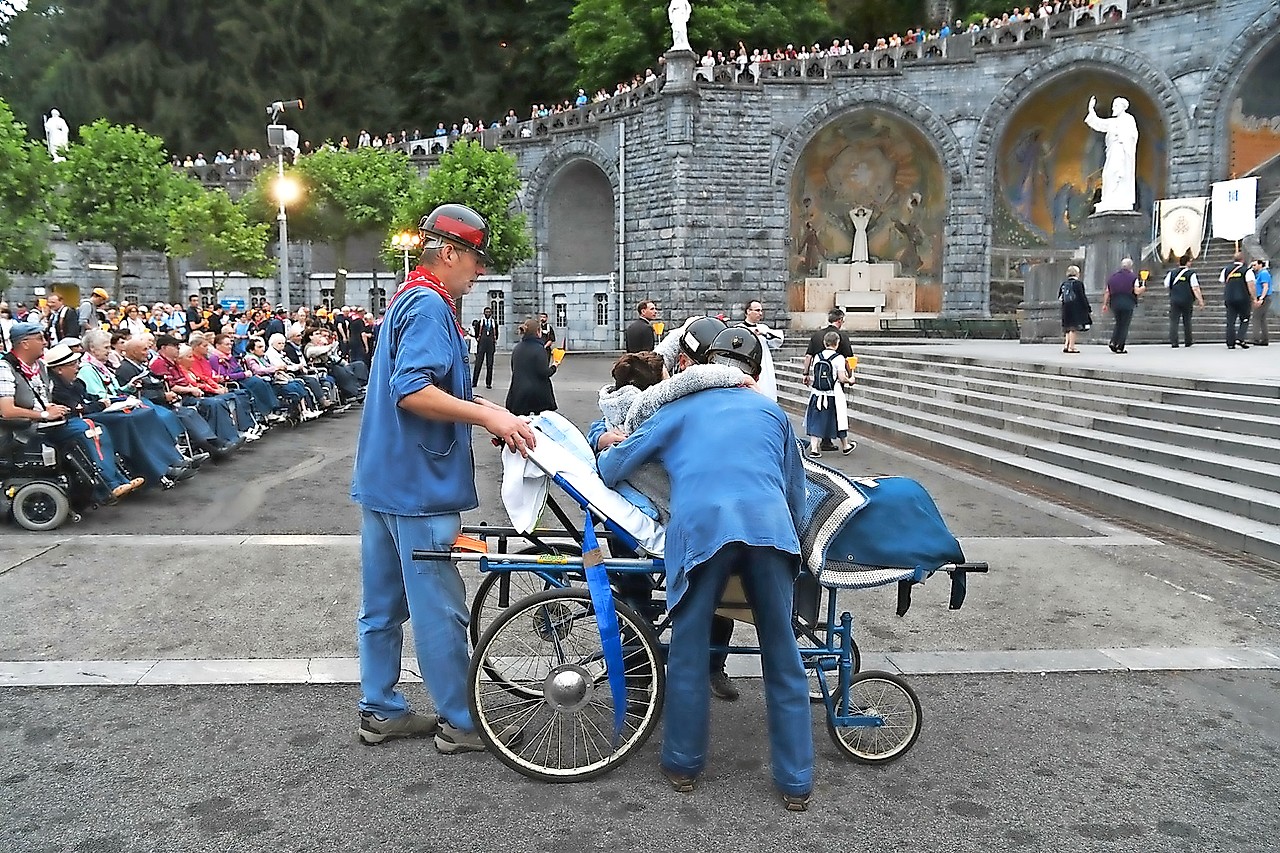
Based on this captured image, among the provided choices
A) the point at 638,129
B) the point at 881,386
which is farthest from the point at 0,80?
the point at 881,386

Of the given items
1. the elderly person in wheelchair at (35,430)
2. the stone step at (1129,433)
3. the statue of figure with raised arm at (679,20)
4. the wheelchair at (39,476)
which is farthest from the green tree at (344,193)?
the wheelchair at (39,476)

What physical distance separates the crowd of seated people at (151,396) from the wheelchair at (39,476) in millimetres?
77

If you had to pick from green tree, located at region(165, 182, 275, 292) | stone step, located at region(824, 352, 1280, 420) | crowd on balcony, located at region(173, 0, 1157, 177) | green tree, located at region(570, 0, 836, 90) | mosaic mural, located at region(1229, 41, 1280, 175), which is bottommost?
stone step, located at region(824, 352, 1280, 420)

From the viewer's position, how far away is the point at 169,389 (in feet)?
36.9

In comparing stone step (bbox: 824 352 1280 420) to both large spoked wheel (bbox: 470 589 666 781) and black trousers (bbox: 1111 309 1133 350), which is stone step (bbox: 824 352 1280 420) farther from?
large spoked wheel (bbox: 470 589 666 781)

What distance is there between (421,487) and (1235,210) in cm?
2684

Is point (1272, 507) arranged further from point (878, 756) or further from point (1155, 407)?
point (878, 756)

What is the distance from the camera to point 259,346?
16.1 meters

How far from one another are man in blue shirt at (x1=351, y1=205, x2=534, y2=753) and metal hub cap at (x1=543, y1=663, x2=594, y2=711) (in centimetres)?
43

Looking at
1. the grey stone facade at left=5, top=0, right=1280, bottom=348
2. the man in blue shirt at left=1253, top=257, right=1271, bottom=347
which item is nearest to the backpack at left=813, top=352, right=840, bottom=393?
the man in blue shirt at left=1253, top=257, right=1271, bottom=347

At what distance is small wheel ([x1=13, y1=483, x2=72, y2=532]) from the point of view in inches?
316

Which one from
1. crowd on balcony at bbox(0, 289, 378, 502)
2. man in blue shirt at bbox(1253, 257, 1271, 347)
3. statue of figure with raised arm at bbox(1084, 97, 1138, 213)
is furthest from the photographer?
statue of figure with raised arm at bbox(1084, 97, 1138, 213)

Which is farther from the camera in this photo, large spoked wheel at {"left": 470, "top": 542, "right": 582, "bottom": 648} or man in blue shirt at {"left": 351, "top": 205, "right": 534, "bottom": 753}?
large spoked wheel at {"left": 470, "top": 542, "right": 582, "bottom": 648}

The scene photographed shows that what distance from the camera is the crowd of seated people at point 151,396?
8109 mm
